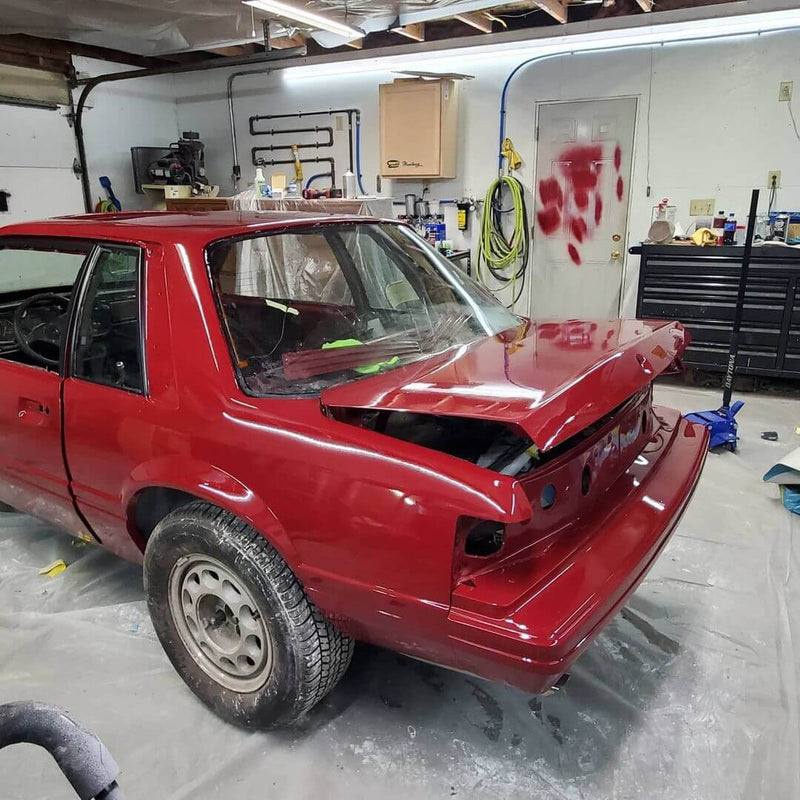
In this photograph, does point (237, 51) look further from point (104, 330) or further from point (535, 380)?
point (535, 380)

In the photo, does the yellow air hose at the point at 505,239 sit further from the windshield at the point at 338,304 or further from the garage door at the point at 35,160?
the garage door at the point at 35,160

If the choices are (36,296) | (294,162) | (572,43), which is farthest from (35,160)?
(572,43)

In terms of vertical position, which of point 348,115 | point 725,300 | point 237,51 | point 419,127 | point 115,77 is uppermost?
point 237,51

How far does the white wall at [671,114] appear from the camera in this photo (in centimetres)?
518

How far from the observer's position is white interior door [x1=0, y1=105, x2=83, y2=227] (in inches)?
251

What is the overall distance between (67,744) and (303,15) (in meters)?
4.67

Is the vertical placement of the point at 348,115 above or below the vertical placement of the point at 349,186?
above

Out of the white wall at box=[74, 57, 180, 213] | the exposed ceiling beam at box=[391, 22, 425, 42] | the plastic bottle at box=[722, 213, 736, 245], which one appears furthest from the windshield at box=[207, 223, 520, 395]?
the white wall at box=[74, 57, 180, 213]

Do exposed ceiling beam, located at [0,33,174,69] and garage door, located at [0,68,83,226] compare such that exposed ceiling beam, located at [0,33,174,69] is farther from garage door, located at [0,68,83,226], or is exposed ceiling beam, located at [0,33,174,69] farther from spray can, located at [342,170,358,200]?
spray can, located at [342,170,358,200]

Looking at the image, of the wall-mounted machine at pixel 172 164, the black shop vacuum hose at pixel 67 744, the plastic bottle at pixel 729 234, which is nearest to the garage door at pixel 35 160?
the wall-mounted machine at pixel 172 164

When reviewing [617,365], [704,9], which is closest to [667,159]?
[704,9]

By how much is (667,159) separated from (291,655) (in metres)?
5.49

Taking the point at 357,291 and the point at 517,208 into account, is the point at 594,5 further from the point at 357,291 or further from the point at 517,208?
the point at 357,291

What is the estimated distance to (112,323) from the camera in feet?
6.88
